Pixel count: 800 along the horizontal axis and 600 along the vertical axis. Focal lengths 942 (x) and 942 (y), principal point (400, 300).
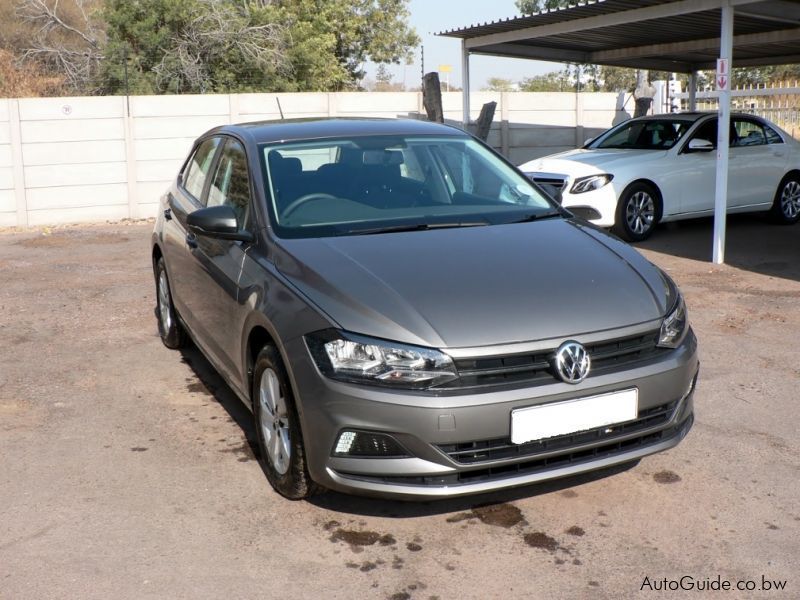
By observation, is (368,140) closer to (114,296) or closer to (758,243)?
(114,296)

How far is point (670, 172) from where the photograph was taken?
1115cm

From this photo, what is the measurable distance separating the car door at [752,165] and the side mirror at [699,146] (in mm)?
468

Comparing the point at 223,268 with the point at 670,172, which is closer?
the point at 223,268

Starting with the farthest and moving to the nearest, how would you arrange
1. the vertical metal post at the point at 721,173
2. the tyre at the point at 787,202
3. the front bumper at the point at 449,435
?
the tyre at the point at 787,202, the vertical metal post at the point at 721,173, the front bumper at the point at 449,435

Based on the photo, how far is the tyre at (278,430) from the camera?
149 inches

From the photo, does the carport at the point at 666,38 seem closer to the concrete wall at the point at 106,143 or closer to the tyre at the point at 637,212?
the tyre at the point at 637,212

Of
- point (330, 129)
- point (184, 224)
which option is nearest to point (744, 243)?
point (330, 129)

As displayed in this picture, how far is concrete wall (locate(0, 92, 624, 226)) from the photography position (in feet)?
46.9

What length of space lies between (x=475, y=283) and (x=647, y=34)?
10.9 m

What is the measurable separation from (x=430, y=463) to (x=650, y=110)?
17.4 m

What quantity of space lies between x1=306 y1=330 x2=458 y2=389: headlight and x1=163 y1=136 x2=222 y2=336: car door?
1.94m

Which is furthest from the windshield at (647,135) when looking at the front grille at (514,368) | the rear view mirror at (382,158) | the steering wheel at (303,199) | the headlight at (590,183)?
the front grille at (514,368)

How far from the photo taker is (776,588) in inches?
130

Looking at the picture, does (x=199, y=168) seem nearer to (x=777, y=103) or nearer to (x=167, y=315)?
(x=167, y=315)
